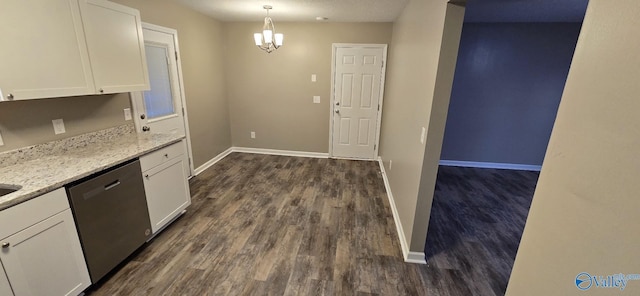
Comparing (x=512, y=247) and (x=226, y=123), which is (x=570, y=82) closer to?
(x=512, y=247)

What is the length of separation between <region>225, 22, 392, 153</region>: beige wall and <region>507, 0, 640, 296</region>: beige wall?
13.1ft

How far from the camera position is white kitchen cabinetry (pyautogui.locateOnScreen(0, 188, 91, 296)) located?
54.8 inches

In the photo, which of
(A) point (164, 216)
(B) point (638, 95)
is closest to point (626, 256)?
(B) point (638, 95)

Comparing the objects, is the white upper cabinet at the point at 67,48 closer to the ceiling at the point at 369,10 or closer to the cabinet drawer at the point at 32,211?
the cabinet drawer at the point at 32,211

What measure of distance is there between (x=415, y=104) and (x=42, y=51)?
2730 millimetres

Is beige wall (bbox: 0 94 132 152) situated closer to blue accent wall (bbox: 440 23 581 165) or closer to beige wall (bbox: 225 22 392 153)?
beige wall (bbox: 225 22 392 153)

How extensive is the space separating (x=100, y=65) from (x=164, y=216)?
4.61ft

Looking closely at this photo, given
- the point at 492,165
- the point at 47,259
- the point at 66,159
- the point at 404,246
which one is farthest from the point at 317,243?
the point at 492,165

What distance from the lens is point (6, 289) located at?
138 cm

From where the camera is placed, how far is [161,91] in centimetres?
327

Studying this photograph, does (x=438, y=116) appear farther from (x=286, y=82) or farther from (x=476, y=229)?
(x=286, y=82)

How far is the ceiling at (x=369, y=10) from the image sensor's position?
299 cm

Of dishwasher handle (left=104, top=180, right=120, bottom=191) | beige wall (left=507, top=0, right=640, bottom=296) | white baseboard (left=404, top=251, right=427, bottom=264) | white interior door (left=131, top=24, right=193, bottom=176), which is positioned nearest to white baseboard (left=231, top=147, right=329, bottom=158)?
white interior door (left=131, top=24, right=193, bottom=176)

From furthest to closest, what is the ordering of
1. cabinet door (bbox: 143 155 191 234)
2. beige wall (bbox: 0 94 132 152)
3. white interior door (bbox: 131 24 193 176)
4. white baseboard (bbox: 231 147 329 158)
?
white baseboard (bbox: 231 147 329 158) → white interior door (bbox: 131 24 193 176) → cabinet door (bbox: 143 155 191 234) → beige wall (bbox: 0 94 132 152)
